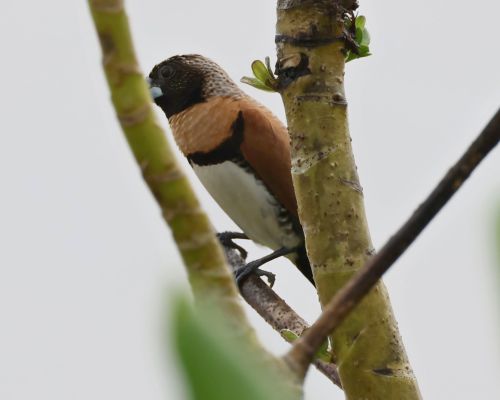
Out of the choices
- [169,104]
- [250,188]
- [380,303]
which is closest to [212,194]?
[250,188]

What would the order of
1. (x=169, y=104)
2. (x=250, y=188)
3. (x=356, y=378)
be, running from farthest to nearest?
1. (x=169, y=104)
2. (x=250, y=188)
3. (x=356, y=378)

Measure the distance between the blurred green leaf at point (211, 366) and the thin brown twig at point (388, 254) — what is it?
0.59 feet

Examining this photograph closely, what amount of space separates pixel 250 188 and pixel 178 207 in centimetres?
306

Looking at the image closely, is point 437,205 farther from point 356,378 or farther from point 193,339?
point 356,378

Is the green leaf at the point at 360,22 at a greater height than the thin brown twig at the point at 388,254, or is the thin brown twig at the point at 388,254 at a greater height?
the thin brown twig at the point at 388,254

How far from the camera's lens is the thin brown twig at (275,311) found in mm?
2127

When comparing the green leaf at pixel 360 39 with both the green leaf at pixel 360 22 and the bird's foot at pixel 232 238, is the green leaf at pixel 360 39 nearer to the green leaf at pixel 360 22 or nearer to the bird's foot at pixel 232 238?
the green leaf at pixel 360 22

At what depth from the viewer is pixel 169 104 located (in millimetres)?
4266

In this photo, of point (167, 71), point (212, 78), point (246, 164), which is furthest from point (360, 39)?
point (167, 71)

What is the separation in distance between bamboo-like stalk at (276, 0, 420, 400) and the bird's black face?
7.81ft

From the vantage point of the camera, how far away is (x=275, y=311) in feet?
8.54

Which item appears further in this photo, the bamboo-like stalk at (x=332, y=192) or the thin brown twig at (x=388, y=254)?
the bamboo-like stalk at (x=332, y=192)

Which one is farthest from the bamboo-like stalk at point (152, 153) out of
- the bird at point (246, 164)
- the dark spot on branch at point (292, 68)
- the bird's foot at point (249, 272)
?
the bird at point (246, 164)

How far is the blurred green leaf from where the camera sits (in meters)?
0.41
